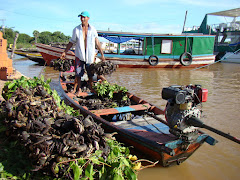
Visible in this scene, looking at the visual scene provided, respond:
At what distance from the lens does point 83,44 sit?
16.6 feet

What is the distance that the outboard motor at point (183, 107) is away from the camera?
2.85m

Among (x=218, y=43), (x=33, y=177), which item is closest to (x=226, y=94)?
(x=33, y=177)

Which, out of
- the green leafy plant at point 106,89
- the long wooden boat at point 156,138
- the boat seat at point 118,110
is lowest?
the long wooden boat at point 156,138

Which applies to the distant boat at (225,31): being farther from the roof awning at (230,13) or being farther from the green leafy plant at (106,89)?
the green leafy plant at (106,89)

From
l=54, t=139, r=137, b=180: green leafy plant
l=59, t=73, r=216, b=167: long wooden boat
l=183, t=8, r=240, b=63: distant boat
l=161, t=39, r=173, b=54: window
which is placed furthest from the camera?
l=183, t=8, r=240, b=63: distant boat

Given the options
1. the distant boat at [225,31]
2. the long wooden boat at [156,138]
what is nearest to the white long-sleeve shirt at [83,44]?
the long wooden boat at [156,138]

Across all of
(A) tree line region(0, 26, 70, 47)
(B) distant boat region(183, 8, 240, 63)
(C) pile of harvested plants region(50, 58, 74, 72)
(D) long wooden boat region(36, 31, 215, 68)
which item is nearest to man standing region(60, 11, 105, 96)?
(C) pile of harvested plants region(50, 58, 74, 72)

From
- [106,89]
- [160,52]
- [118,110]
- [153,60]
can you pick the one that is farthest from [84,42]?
[160,52]

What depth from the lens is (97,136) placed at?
8.09ft

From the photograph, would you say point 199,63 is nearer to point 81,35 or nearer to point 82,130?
point 81,35

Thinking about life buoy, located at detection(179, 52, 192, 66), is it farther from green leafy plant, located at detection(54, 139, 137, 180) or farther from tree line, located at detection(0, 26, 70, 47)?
tree line, located at detection(0, 26, 70, 47)

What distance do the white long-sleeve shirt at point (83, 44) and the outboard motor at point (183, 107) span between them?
2.63 meters

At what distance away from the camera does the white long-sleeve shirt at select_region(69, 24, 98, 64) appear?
5.01 m

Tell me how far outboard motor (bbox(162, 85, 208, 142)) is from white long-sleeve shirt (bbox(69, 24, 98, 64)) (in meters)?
2.63
